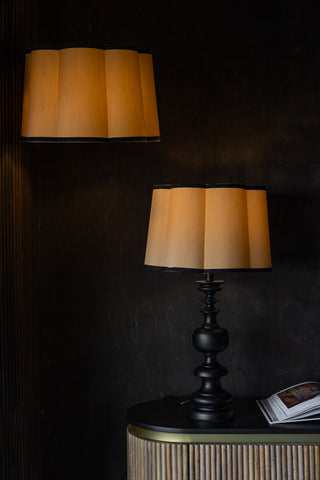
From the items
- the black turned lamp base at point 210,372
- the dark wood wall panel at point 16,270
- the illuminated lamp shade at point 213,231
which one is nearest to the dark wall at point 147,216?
the dark wood wall panel at point 16,270

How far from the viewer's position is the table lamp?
1.77 metres

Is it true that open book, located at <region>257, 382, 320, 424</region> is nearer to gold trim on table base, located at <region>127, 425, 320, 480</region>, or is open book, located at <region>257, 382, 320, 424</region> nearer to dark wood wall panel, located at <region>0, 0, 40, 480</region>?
gold trim on table base, located at <region>127, 425, 320, 480</region>

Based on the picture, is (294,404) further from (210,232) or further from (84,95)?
(84,95)

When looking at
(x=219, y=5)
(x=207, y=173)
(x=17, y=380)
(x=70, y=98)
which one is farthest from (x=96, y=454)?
(x=219, y=5)

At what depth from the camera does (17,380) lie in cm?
196

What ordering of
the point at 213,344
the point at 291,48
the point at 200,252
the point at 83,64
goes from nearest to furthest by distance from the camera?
the point at 83,64
the point at 200,252
the point at 213,344
the point at 291,48

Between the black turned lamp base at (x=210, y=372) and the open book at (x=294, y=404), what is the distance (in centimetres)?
13

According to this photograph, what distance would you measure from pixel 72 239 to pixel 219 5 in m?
0.98

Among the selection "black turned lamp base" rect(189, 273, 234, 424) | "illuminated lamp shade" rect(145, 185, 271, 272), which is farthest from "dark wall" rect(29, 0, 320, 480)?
"illuminated lamp shade" rect(145, 185, 271, 272)

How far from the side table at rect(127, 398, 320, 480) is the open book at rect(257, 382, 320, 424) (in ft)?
0.09

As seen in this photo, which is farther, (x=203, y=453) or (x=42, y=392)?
(x=42, y=392)

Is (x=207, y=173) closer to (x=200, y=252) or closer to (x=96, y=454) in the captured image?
(x=200, y=252)

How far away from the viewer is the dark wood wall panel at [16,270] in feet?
6.03

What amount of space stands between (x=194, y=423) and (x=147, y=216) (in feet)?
2.42
